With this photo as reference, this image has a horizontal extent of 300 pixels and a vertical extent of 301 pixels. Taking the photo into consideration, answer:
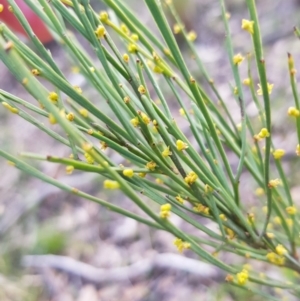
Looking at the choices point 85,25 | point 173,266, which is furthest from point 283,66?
point 85,25

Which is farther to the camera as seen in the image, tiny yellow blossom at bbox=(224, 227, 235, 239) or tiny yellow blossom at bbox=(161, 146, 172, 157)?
tiny yellow blossom at bbox=(224, 227, 235, 239)

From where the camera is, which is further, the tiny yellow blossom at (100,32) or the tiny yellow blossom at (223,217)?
the tiny yellow blossom at (223,217)

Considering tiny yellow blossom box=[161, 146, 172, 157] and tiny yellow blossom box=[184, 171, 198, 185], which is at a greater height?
tiny yellow blossom box=[161, 146, 172, 157]

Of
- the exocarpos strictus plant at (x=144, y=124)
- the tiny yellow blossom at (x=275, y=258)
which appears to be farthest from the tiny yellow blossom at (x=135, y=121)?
the tiny yellow blossom at (x=275, y=258)

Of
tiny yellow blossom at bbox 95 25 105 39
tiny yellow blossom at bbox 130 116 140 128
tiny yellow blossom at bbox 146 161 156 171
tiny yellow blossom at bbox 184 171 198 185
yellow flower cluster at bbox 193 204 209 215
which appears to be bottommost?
yellow flower cluster at bbox 193 204 209 215

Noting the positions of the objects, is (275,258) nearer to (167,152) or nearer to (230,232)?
(230,232)

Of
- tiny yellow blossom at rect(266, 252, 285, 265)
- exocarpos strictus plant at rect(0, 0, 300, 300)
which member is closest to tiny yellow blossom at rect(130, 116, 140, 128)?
exocarpos strictus plant at rect(0, 0, 300, 300)

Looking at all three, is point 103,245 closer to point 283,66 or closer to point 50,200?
point 50,200

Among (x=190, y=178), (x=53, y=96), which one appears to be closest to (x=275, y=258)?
(x=190, y=178)

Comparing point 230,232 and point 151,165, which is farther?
point 230,232

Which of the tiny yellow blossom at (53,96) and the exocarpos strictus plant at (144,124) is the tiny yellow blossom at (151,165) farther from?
the tiny yellow blossom at (53,96)

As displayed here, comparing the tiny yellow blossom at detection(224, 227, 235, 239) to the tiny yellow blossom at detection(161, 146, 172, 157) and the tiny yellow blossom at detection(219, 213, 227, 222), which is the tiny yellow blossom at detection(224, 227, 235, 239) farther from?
the tiny yellow blossom at detection(161, 146, 172, 157)
